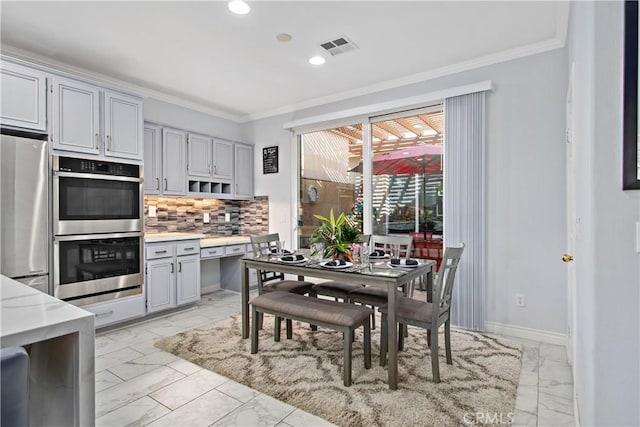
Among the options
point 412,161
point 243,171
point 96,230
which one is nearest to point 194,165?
point 243,171

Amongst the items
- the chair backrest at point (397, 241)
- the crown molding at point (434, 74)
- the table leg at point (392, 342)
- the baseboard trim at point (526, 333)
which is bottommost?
the baseboard trim at point (526, 333)

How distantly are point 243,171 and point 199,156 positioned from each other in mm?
790

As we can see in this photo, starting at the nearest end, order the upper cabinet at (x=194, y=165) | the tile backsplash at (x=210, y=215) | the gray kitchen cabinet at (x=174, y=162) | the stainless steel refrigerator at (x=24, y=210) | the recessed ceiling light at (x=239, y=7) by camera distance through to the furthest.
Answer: the recessed ceiling light at (x=239, y=7), the stainless steel refrigerator at (x=24, y=210), the upper cabinet at (x=194, y=165), the gray kitchen cabinet at (x=174, y=162), the tile backsplash at (x=210, y=215)

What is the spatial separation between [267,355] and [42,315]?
6.92ft

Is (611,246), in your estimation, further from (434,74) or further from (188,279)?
(188,279)

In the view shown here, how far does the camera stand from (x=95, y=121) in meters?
3.30

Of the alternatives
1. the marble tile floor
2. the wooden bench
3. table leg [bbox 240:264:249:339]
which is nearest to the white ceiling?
table leg [bbox 240:264:249:339]

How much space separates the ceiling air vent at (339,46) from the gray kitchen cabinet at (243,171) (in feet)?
7.87

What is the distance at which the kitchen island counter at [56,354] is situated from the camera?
88cm

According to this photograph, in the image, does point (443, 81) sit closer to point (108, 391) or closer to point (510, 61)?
point (510, 61)

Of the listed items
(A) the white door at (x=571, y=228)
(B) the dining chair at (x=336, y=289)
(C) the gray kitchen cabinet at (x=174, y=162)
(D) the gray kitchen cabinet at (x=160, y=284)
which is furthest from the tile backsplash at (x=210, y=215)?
(A) the white door at (x=571, y=228)

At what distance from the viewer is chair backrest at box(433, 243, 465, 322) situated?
2.30 metres

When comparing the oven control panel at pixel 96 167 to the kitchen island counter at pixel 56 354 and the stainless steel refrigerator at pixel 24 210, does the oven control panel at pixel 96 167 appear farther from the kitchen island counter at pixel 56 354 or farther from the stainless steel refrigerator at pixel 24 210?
the kitchen island counter at pixel 56 354

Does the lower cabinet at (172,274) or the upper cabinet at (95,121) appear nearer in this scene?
the upper cabinet at (95,121)
